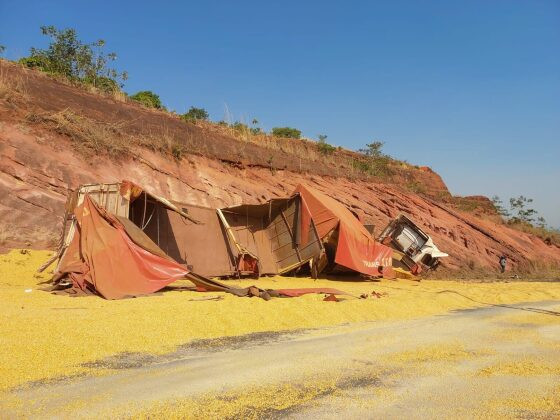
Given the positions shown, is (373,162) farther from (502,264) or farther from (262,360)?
(262,360)

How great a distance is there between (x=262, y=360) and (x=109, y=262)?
445 centimetres

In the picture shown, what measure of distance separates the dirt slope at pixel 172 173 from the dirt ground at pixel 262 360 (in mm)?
4860

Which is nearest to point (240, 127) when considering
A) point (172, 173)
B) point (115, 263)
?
point (172, 173)

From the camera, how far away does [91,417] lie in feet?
10.1

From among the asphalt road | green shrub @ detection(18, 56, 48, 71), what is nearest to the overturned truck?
the asphalt road

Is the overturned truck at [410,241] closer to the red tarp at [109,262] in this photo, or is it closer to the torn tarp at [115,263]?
the torn tarp at [115,263]

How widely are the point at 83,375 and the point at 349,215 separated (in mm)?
11733

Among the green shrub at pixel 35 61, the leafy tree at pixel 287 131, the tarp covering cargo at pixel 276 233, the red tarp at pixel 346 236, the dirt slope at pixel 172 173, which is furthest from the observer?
the leafy tree at pixel 287 131

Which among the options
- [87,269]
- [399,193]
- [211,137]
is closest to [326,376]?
[87,269]

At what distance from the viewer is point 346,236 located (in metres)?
12.8

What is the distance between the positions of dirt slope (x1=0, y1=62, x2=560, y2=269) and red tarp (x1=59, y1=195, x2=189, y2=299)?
355cm

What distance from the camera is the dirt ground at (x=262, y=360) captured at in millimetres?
3393

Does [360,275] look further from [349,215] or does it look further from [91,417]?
[91,417]

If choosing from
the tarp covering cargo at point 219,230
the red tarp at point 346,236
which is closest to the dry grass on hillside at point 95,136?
the tarp covering cargo at point 219,230
